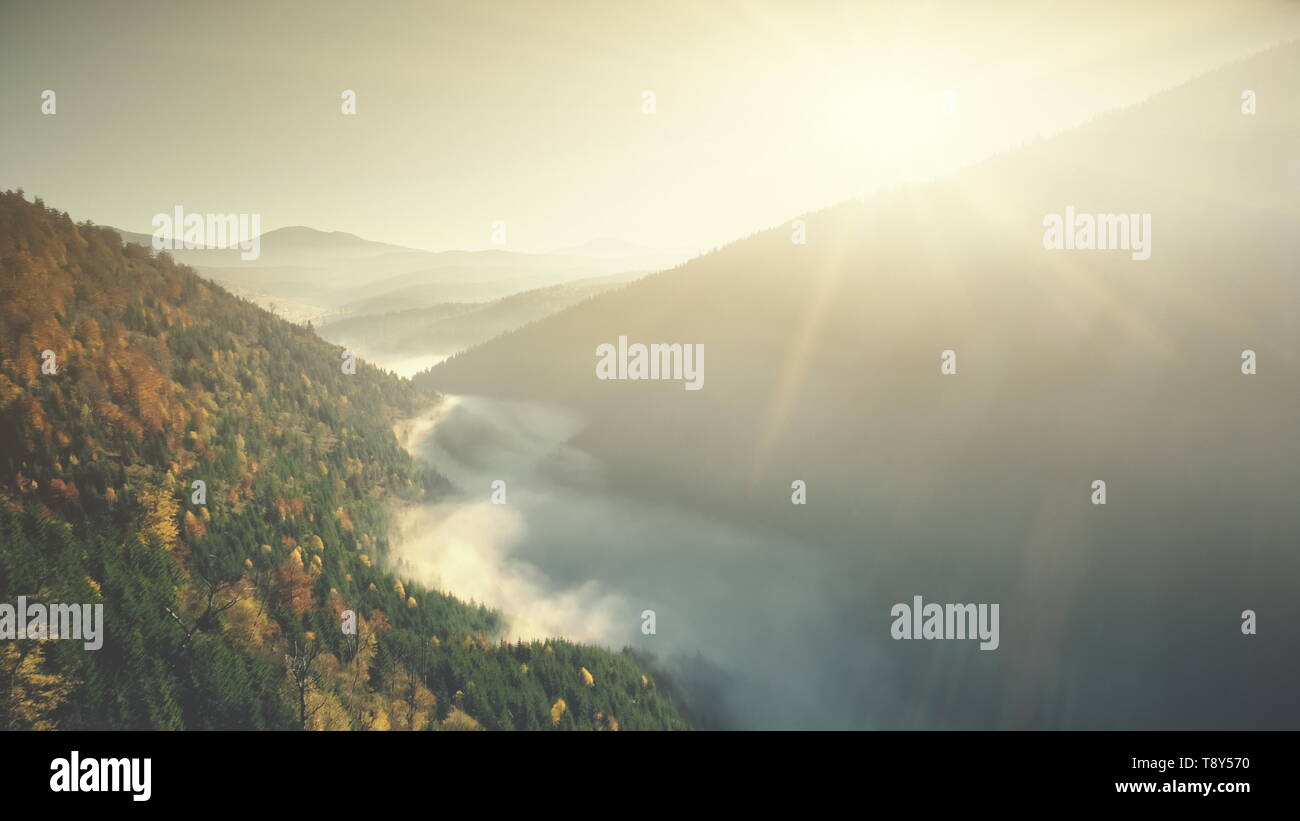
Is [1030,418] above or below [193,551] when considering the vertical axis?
above

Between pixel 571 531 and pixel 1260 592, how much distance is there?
7836cm

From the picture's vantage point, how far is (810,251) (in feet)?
386

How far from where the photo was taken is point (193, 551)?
33.4 meters

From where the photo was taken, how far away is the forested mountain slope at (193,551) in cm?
2645

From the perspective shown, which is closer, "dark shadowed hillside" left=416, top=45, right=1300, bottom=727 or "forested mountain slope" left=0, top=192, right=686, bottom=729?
"forested mountain slope" left=0, top=192, right=686, bottom=729

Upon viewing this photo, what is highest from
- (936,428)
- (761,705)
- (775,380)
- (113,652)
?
(775,380)

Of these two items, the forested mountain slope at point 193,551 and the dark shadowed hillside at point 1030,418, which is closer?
the forested mountain slope at point 193,551

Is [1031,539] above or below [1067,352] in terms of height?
below

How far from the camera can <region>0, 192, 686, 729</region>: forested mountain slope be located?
26453 mm

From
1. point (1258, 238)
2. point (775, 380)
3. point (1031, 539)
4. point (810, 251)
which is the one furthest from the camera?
point (810, 251)

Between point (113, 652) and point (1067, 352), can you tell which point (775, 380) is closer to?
point (1067, 352)

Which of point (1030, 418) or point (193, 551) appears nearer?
point (193, 551)
